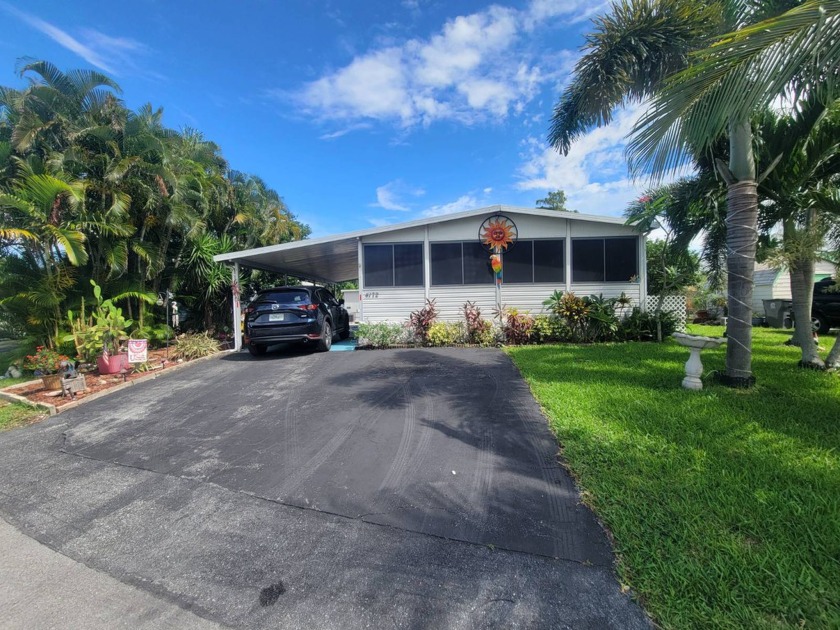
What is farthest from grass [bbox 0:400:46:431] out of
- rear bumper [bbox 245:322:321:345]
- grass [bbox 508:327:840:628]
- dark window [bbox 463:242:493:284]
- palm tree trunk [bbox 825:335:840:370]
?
palm tree trunk [bbox 825:335:840:370]

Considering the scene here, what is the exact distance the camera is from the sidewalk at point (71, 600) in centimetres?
185

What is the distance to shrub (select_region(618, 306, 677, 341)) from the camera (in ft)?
30.7

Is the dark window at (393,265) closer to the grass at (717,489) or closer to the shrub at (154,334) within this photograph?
the shrub at (154,334)

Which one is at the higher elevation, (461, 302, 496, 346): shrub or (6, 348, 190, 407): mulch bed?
(461, 302, 496, 346): shrub

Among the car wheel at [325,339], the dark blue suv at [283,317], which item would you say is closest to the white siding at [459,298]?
the car wheel at [325,339]

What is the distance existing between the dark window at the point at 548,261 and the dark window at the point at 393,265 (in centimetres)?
327

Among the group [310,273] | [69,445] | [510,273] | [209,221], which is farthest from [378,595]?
[310,273]

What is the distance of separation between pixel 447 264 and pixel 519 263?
6.59ft

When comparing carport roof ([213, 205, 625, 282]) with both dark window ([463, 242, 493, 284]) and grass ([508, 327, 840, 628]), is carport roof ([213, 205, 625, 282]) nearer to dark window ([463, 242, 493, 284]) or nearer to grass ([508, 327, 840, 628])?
dark window ([463, 242, 493, 284])

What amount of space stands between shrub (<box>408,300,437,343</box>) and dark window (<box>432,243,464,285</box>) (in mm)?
915

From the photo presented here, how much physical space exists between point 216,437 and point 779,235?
35.2 ft

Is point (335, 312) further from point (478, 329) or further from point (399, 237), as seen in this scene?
point (478, 329)

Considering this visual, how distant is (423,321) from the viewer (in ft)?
32.5

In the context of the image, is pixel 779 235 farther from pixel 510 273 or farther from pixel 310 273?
pixel 310 273
